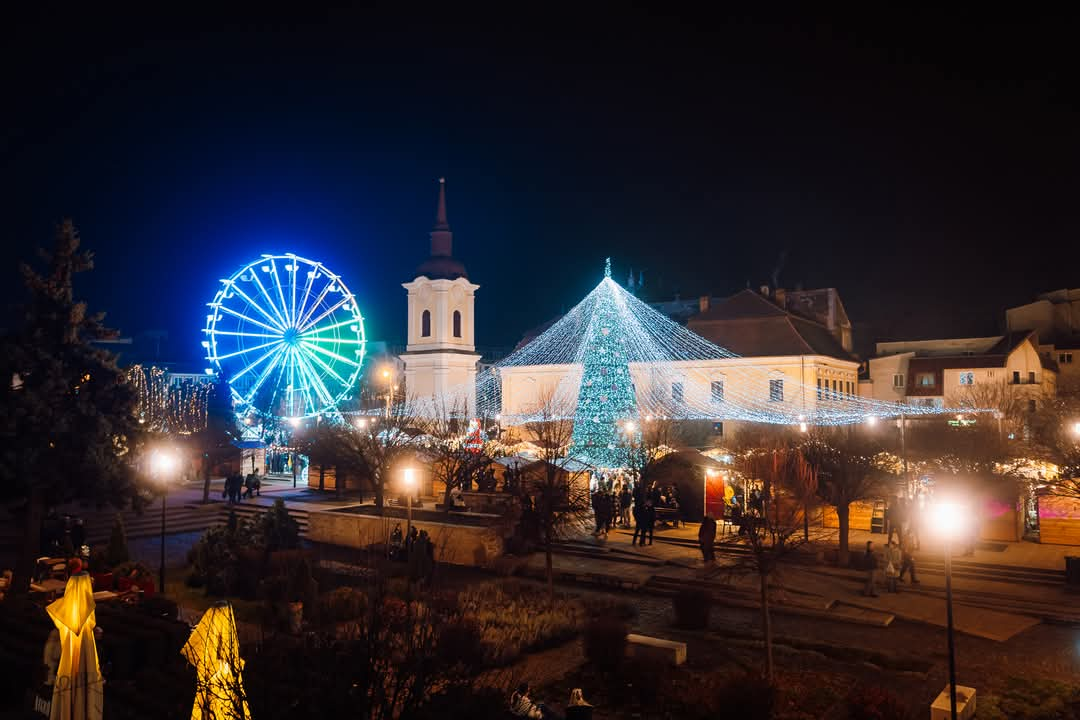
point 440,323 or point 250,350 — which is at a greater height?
point 440,323

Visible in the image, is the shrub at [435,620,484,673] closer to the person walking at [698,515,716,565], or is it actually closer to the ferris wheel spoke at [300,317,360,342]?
the person walking at [698,515,716,565]

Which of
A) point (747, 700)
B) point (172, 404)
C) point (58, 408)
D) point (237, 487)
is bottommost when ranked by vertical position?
point (747, 700)

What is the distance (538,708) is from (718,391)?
1610 inches

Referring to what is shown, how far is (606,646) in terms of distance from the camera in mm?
12219

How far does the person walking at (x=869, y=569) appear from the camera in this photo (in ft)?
56.9

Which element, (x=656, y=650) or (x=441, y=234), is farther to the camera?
(x=441, y=234)

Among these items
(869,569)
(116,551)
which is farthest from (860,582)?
(116,551)

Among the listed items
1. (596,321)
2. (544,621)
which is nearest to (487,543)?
(544,621)

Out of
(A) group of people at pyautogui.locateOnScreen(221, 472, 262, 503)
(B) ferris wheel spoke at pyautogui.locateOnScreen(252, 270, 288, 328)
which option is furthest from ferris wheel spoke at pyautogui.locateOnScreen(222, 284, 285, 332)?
(A) group of people at pyautogui.locateOnScreen(221, 472, 262, 503)

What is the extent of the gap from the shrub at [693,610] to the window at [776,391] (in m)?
32.3

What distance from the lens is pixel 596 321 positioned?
2906cm

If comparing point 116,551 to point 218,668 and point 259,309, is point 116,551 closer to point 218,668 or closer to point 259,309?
point 218,668

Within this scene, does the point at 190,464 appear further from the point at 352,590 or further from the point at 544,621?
the point at 544,621

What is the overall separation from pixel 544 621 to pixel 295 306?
92.5 ft
